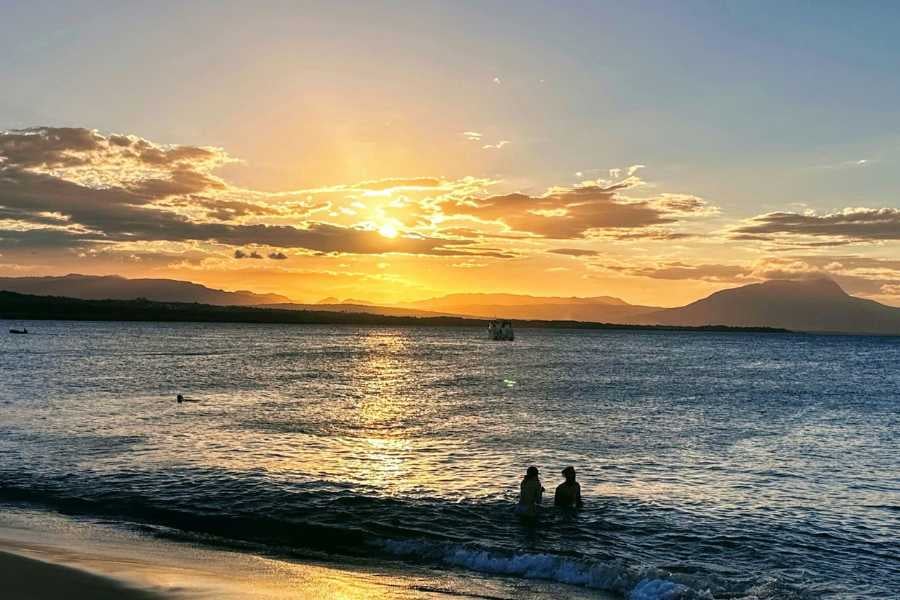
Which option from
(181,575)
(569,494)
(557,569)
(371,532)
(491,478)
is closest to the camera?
(181,575)

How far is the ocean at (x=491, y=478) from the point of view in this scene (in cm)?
2197

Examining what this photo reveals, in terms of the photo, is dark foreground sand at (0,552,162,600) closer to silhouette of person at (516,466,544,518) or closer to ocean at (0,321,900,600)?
ocean at (0,321,900,600)

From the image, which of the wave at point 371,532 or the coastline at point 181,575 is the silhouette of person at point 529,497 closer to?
the wave at point 371,532

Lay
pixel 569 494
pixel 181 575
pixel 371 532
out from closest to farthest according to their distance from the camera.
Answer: pixel 181 575 → pixel 371 532 → pixel 569 494

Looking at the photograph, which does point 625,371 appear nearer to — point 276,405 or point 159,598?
point 276,405

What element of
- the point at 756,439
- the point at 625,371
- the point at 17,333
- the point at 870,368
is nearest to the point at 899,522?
the point at 756,439

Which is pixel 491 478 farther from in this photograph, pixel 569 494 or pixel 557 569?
pixel 557 569

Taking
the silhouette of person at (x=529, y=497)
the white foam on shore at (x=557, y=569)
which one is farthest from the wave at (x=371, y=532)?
the silhouette of person at (x=529, y=497)

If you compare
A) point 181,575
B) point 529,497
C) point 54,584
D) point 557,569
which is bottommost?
point 557,569

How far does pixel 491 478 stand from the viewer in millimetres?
32469

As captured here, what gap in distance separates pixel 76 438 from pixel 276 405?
62.7 feet

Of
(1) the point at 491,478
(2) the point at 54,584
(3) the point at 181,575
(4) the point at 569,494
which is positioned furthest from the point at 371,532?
(2) the point at 54,584

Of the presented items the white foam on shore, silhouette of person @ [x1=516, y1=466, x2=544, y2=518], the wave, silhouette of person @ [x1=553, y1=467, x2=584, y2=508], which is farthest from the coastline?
silhouette of person @ [x1=553, y1=467, x2=584, y2=508]

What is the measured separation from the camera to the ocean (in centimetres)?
2197
